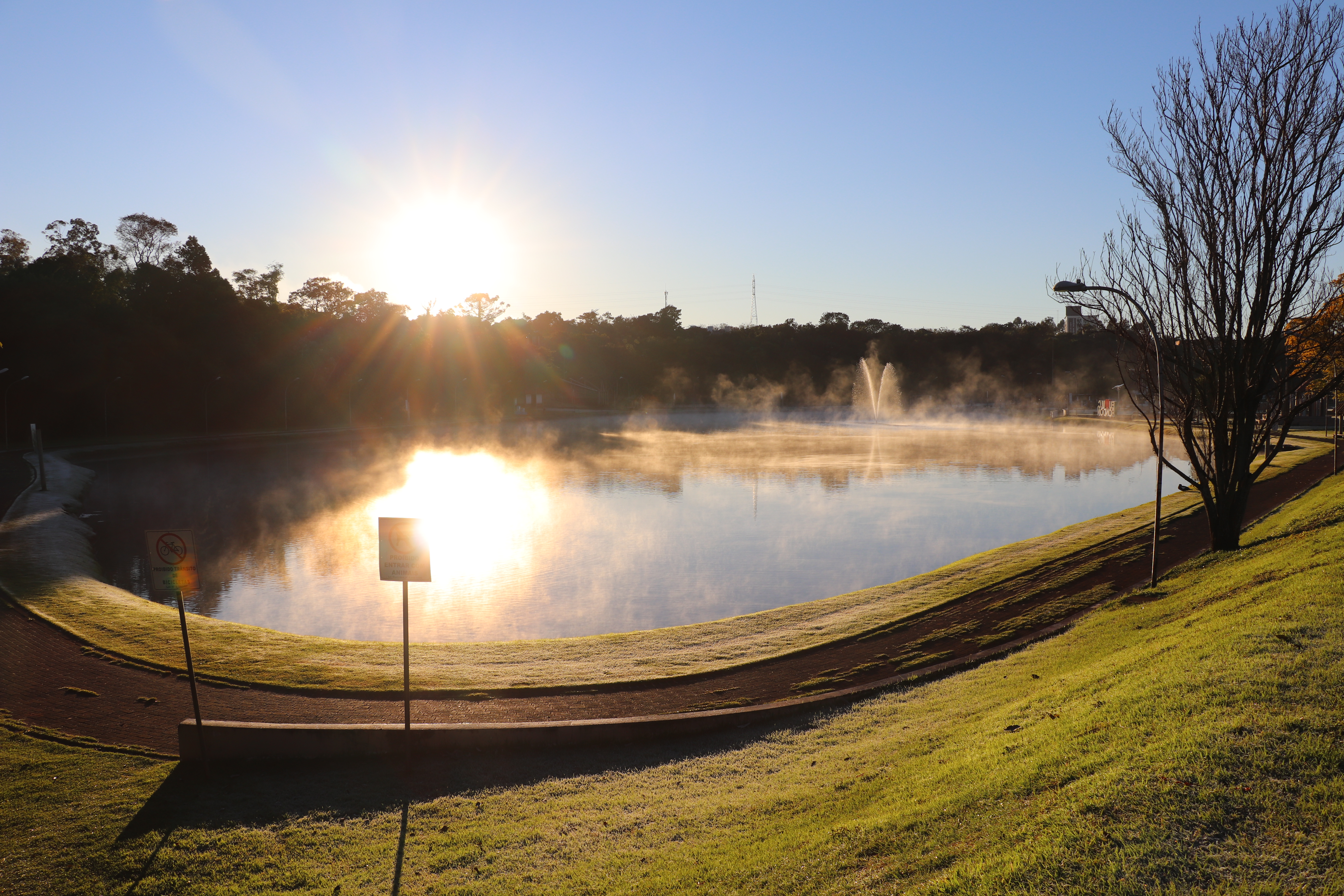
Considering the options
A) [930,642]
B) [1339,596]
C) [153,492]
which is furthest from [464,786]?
[153,492]

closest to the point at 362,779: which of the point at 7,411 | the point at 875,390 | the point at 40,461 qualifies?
the point at 40,461

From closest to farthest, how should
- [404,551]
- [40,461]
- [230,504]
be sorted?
[404,551] < [40,461] < [230,504]

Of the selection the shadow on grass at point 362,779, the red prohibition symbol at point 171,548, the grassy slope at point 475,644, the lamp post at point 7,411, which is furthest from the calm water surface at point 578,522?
the lamp post at point 7,411

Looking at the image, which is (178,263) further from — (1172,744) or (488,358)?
(1172,744)

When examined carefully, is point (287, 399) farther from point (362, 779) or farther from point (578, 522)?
point (362, 779)

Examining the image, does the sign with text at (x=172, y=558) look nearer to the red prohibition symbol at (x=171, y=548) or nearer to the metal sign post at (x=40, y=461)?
the red prohibition symbol at (x=171, y=548)

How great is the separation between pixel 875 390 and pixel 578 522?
359ft

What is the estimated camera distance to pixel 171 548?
8.86 m

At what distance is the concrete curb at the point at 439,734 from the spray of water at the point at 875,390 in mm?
105383

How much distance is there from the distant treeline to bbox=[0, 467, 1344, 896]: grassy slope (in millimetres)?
15691

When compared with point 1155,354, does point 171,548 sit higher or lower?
lower

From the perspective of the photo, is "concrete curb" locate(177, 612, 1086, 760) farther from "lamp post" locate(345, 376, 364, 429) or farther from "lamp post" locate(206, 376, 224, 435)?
"lamp post" locate(345, 376, 364, 429)

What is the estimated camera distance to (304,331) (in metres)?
79.4

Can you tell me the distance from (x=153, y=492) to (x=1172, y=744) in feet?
140
